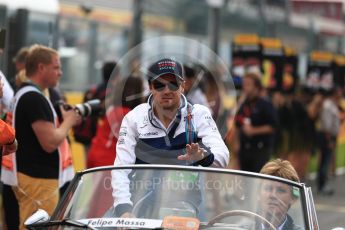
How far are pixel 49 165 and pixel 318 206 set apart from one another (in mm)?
8056

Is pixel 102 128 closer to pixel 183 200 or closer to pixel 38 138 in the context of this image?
pixel 38 138

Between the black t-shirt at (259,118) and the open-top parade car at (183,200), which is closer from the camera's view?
the open-top parade car at (183,200)

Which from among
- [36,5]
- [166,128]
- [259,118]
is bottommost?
[259,118]

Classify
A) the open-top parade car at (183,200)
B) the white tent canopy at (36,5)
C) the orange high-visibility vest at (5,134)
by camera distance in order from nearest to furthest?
the open-top parade car at (183,200), the orange high-visibility vest at (5,134), the white tent canopy at (36,5)

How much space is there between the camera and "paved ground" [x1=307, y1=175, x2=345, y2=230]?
41.0 ft

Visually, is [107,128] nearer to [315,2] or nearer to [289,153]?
[289,153]

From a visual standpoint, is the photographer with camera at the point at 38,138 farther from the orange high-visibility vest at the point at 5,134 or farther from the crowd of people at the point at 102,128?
the orange high-visibility vest at the point at 5,134

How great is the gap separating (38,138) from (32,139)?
0.45 ft

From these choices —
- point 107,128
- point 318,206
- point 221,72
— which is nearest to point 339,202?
point 318,206

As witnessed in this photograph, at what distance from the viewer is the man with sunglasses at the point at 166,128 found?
Answer: 5.72 metres

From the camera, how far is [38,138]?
719 centimetres

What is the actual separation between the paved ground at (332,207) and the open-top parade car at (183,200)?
6.90m

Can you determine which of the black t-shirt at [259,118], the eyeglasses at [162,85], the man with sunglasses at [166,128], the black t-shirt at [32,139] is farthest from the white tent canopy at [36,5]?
the eyeglasses at [162,85]

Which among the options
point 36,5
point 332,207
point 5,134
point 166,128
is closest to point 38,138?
point 5,134
